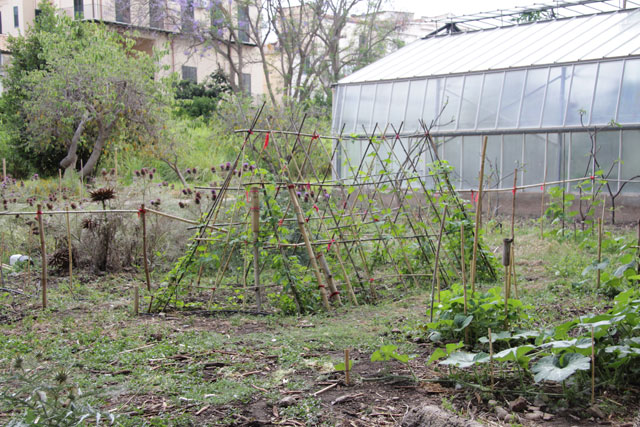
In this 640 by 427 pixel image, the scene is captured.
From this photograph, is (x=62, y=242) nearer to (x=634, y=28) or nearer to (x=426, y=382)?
(x=426, y=382)

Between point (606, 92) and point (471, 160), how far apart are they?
236 centimetres

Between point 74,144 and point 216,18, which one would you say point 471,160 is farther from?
point 216,18

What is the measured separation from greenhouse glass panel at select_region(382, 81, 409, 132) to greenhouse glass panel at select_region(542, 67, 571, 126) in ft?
8.89

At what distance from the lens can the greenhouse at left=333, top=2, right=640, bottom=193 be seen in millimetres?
9125

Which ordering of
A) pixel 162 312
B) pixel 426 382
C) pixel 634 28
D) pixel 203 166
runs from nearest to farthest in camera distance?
1. pixel 426 382
2. pixel 162 312
3. pixel 634 28
4. pixel 203 166

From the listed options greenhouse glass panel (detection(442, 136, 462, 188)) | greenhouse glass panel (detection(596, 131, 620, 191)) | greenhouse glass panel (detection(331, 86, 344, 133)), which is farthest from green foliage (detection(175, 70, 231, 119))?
greenhouse glass panel (detection(596, 131, 620, 191))

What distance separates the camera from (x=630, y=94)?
29.4 ft

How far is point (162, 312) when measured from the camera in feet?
15.7

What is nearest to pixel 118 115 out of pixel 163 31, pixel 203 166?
pixel 203 166

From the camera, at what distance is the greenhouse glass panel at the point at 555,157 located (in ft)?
31.4

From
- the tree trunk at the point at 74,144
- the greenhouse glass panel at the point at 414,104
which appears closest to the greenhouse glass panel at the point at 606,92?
the greenhouse glass panel at the point at 414,104

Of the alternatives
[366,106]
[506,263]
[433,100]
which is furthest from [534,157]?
[506,263]

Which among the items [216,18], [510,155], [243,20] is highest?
[243,20]

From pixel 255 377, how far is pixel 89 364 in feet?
3.28
